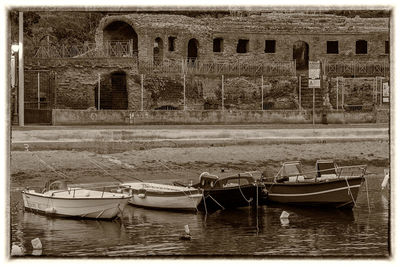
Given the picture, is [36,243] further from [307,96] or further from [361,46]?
[307,96]

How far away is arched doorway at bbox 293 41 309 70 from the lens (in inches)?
1447

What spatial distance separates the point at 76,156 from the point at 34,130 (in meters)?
1.34

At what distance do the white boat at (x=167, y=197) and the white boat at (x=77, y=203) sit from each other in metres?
1.10

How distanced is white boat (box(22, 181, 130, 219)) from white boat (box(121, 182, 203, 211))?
110cm

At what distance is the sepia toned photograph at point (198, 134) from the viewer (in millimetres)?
18109

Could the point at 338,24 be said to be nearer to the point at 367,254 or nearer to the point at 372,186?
the point at 372,186

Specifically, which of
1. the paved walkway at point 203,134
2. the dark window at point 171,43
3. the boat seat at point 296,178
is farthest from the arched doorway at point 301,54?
the boat seat at point 296,178

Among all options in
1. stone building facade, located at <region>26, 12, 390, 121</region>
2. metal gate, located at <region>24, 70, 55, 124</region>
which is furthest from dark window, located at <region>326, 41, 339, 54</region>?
metal gate, located at <region>24, 70, 55, 124</region>

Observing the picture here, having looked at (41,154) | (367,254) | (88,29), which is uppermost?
(88,29)

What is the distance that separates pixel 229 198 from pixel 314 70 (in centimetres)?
1279

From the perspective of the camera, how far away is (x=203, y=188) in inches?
905

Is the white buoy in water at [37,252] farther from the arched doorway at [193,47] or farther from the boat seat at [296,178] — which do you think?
the arched doorway at [193,47]

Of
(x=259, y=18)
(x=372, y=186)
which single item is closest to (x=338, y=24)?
(x=259, y=18)

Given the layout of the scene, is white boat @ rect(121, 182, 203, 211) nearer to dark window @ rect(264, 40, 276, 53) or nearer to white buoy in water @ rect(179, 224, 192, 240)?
white buoy in water @ rect(179, 224, 192, 240)
